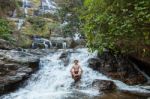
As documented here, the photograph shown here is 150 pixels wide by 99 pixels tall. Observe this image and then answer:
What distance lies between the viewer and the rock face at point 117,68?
1520 cm

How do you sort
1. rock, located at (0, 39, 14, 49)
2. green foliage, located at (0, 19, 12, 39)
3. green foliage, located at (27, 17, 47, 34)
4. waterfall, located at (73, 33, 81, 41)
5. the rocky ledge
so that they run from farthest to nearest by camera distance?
green foliage, located at (27, 17, 47, 34), waterfall, located at (73, 33, 81, 41), green foliage, located at (0, 19, 12, 39), rock, located at (0, 39, 14, 49), the rocky ledge

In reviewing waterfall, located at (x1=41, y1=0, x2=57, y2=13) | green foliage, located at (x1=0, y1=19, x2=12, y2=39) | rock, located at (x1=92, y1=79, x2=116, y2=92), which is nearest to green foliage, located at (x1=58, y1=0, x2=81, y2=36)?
green foliage, located at (x1=0, y1=19, x2=12, y2=39)

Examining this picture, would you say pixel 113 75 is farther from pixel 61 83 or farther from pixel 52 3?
pixel 52 3

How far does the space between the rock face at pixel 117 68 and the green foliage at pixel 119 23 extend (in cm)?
270

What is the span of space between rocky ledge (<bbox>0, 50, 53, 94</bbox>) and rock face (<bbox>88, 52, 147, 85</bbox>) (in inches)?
128

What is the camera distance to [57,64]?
17000 mm

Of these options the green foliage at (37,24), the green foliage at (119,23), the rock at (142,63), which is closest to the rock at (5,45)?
the green foliage at (37,24)

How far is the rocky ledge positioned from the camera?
1301 cm

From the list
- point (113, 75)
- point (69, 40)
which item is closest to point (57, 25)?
point (69, 40)

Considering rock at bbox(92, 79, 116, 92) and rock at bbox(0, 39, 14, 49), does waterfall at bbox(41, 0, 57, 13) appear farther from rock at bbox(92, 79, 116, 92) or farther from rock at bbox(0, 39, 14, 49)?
rock at bbox(92, 79, 116, 92)

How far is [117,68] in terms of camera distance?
638 inches

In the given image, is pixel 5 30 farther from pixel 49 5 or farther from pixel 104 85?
pixel 104 85

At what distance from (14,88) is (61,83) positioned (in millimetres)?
2170

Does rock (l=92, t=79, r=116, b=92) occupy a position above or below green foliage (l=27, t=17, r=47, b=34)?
below
